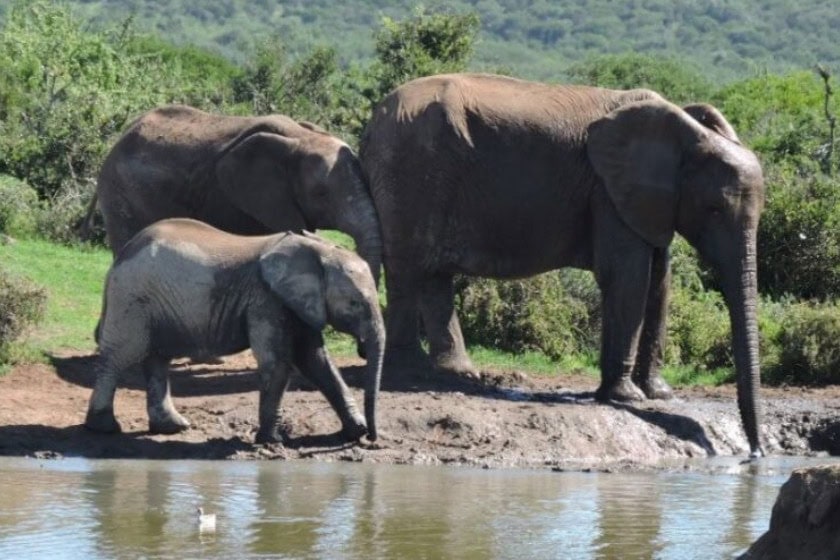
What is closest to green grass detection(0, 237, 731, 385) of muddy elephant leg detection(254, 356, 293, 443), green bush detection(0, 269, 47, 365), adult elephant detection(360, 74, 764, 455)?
green bush detection(0, 269, 47, 365)

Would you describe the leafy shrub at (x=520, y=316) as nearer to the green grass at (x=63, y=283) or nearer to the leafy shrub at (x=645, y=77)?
the green grass at (x=63, y=283)

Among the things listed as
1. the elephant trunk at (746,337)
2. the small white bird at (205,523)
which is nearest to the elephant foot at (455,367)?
the elephant trunk at (746,337)

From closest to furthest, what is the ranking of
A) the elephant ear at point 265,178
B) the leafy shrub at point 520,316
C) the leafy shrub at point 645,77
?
the elephant ear at point 265,178
the leafy shrub at point 520,316
the leafy shrub at point 645,77

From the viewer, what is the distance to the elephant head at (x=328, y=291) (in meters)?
13.6

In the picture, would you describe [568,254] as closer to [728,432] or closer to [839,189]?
[728,432]

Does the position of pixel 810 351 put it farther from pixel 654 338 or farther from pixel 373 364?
pixel 373 364

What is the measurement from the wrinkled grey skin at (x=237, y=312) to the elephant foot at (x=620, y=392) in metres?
2.44

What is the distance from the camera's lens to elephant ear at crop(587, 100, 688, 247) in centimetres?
1568

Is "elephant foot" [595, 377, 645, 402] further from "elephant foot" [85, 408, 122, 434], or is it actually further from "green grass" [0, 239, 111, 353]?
"green grass" [0, 239, 111, 353]

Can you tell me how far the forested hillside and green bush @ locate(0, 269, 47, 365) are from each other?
3345 inches

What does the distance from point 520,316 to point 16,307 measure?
4745 mm

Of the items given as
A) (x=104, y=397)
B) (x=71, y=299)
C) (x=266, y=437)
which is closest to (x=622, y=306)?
(x=266, y=437)

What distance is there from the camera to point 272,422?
13.8m

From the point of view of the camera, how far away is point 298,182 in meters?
16.1
